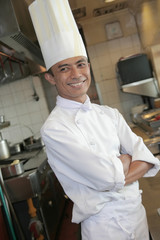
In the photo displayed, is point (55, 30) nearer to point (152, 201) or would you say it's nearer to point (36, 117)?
point (152, 201)

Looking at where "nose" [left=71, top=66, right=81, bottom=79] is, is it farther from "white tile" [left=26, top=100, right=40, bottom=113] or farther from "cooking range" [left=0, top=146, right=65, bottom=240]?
"white tile" [left=26, top=100, right=40, bottom=113]

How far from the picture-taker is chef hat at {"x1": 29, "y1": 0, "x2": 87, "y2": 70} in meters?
1.12

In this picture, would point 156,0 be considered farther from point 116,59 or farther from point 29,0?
point 29,0

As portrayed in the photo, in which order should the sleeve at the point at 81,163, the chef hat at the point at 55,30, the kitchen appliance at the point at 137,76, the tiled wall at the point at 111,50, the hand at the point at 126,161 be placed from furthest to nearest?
the tiled wall at the point at 111,50
the kitchen appliance at the point at 137,76
the chef hat at the point at 55,30
the hand at the point at 126,161
the sleeve at the point at 81,163

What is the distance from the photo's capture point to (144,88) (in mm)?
3979

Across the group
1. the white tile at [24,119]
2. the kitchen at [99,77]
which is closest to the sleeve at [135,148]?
the kitchen at [99,77]

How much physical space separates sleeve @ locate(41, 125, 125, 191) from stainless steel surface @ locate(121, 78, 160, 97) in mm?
3173

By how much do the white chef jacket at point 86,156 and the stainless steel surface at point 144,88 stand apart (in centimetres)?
296

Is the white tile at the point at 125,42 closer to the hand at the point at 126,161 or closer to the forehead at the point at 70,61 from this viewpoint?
the forehead at the point at 70,61

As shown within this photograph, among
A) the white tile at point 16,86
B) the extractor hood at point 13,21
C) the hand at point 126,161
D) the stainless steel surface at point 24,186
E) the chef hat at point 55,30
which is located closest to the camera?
the hand at point 126,161

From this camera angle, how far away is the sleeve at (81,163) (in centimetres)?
89

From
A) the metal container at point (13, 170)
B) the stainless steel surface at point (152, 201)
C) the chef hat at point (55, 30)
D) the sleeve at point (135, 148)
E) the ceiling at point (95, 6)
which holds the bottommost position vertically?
Result: the stainless steel surface at point (152, 201)

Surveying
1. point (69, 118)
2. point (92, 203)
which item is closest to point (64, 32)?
point (69, 118)

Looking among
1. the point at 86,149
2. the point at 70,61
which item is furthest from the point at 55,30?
the point at 86,149
